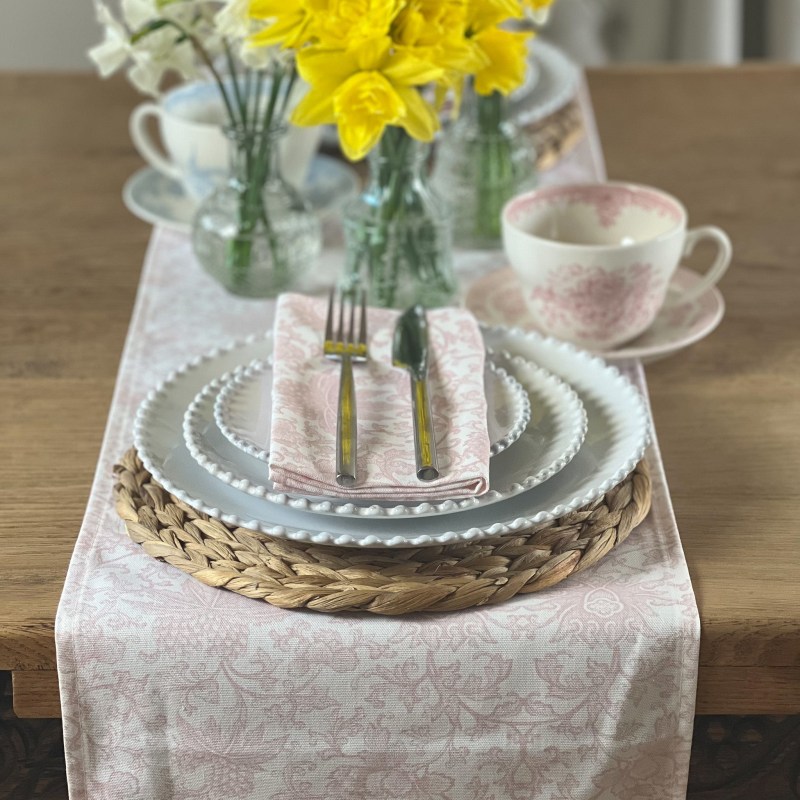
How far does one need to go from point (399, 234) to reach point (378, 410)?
0.83ft

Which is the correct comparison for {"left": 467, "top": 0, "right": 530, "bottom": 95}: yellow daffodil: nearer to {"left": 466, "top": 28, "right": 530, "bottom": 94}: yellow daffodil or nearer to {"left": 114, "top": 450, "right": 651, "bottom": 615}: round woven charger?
{"left": 466, "top": 28, "right": 530, "bottom": 94}: yellow daffodil

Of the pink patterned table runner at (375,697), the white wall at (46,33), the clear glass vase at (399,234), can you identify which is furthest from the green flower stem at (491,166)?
the white wall at (46,33)

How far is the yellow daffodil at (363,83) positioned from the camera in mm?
781

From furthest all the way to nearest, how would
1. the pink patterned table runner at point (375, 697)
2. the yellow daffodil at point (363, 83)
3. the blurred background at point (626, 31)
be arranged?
1. the blurred background at point (626, 31)
2. the yellow daffodil at point (363, 83)
3. the pink patterned table runner at point (375, 697)

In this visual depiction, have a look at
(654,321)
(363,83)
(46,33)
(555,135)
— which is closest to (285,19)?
(363,83)

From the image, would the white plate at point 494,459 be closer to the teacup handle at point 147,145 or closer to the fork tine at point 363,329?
the fork tine at point 363,329

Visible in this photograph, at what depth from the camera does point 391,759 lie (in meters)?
0.65

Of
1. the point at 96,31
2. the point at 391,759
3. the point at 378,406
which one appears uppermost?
the point at 378,406

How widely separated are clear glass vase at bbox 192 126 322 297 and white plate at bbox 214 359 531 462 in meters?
0.21

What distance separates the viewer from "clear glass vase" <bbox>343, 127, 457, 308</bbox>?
942mm

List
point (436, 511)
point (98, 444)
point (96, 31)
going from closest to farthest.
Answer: point (436, 511)
point (98, 444)
point (96, 31)

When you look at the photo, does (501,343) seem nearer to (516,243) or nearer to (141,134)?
(516,243)

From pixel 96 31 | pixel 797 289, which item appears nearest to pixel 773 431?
pixel 797 289

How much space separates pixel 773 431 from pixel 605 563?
0.20 meters
